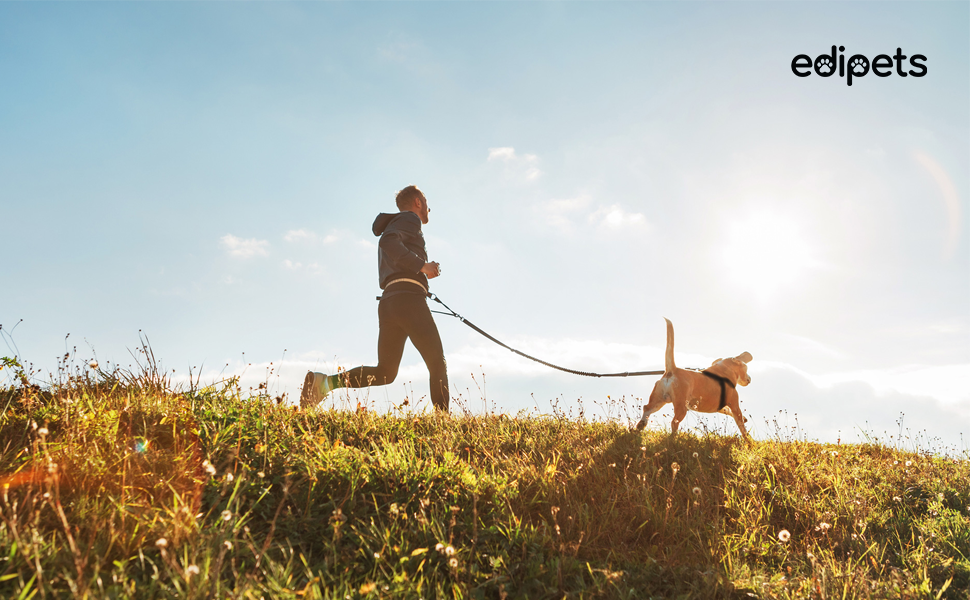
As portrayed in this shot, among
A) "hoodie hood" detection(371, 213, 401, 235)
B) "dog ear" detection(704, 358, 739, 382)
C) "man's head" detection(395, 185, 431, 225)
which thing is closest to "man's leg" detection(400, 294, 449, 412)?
"hoodie hood" detection(371, 213, 401, 235)

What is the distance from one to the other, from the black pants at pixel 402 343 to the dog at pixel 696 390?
2.59m

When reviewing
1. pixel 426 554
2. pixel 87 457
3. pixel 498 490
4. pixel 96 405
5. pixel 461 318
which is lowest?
pixel 426 554

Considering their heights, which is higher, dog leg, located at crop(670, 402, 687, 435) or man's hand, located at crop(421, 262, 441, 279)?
man's hand, located at crop(421, 262, 441, 279)

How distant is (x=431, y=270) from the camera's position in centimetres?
636

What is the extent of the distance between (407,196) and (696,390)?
446 centimetres

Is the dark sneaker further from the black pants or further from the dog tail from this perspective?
the dog tail

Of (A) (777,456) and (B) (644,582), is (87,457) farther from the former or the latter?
(A) (777,456)

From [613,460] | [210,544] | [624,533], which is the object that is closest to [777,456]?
[613,460]

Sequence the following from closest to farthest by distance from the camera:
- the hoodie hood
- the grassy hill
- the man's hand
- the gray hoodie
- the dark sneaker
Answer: the grassy hill → the dark sneaker → the gray hoodie → the man's hand → the hoodie hood

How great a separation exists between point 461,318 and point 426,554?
404cm

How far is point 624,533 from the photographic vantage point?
378 centimetres

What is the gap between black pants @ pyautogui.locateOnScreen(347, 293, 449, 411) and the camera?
6.04m

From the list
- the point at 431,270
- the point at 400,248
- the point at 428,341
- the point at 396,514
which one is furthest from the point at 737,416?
the point at 396,514

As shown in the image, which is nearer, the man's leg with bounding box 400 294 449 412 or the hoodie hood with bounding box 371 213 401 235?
the man's leg with bounding box 400 294 449 412
